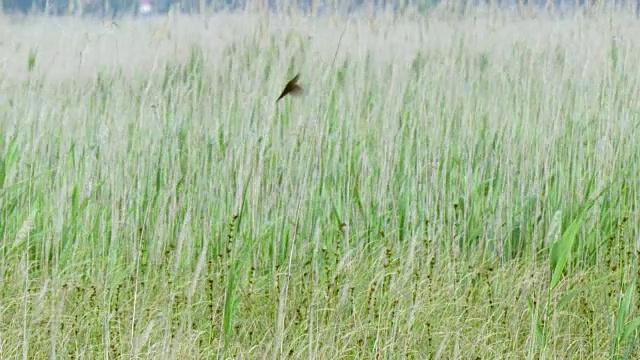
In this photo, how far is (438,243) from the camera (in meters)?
2.37

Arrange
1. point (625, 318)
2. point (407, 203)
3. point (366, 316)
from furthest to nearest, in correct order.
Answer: point (407, 203), point (366, 316), point (625, 318)

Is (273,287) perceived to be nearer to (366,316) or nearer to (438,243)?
(366,316)

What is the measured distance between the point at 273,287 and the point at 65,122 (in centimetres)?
93

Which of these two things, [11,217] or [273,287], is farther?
[11,217]

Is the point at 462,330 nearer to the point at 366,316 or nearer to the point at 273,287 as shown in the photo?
the point at 366,316

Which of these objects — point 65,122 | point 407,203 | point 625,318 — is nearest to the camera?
point 625,318

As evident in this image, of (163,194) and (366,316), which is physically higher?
(163,194)

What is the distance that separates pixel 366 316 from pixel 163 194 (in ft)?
2.01

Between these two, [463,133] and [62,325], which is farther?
[463,133]

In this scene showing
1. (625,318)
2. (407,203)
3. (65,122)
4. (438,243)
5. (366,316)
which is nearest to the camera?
(625,318)

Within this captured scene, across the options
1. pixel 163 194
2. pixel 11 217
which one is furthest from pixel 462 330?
pixel 11 217

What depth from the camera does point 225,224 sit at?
2479 mm

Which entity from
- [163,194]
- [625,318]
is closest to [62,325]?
[163,194]

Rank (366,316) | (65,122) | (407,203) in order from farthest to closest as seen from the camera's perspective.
A: (65,122) < (407,203) < (366,316)
